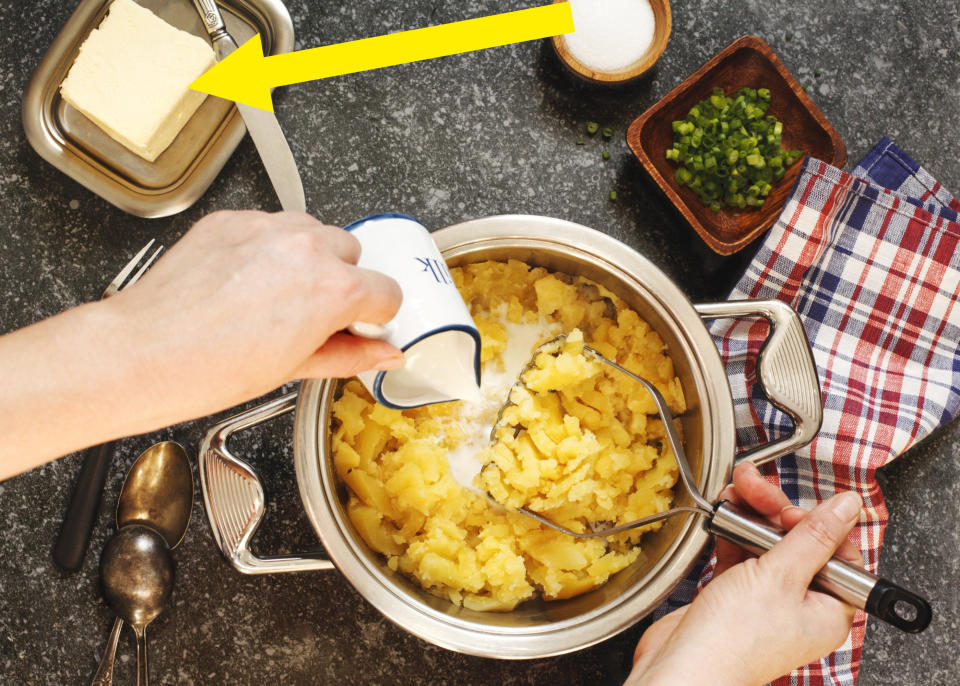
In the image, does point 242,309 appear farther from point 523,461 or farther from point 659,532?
point 659,532

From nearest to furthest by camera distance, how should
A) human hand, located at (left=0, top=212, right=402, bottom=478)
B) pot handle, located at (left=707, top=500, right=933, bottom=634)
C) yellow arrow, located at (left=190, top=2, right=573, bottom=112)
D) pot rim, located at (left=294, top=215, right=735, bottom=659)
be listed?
human hand, located at (left=0, top=212, right=402, bottom=478) → pot handle, located at (left=707, top=500, right=933, bottom=634) → pot rim, located at (left=294, top=215, right=735, bottom=659) → yellow arrow, located at (left=190, top=2, right=573, bottom=112)

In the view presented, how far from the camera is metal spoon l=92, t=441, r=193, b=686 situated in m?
1.25

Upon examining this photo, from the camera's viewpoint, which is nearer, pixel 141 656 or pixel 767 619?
pixel 767 619

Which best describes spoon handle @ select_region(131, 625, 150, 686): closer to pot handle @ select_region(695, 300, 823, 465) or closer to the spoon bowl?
the spoon bowl

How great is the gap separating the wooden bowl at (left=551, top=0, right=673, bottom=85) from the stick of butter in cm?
62

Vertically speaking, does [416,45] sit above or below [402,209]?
above

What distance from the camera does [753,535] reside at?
933 mm

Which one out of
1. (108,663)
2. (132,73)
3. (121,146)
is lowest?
(108,663)

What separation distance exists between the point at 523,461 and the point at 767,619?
1.30ft

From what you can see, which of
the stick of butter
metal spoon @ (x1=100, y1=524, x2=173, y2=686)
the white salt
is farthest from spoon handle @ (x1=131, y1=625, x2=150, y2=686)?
the white salt

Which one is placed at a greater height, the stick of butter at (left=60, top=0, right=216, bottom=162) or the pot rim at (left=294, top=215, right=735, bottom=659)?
the stick of butter at (left=60, top=0, right=216, bottom=162)

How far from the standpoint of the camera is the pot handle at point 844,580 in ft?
2.71

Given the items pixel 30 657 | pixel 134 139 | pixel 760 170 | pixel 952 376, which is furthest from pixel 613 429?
pixel 30 657

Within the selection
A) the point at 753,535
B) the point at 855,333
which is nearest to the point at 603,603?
the point at 753,535
